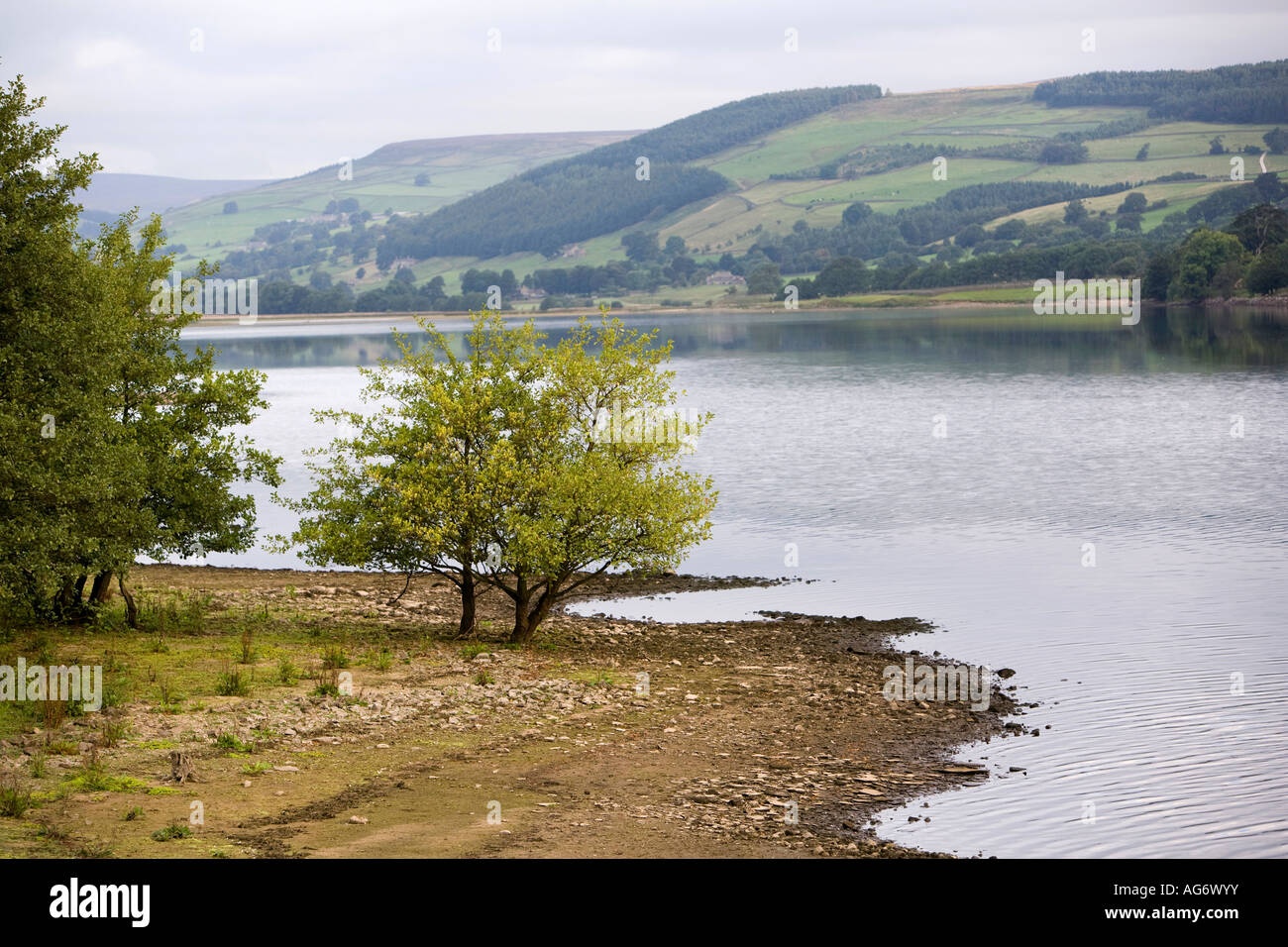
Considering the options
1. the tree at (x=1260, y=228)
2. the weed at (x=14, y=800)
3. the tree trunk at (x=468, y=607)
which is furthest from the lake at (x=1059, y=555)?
the tree at (x=1260, y=228)

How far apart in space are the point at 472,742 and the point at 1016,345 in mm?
129419

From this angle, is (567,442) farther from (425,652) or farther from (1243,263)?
(1243,263)

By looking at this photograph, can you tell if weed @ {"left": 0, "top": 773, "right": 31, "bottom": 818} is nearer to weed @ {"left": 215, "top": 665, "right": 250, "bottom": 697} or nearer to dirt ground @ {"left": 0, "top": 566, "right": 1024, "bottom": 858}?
dirt ground @ {"left": 0, "top": 566, "right": 1024, "bottom": 858}

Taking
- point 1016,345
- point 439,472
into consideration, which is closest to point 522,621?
point 439,472

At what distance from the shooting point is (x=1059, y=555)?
4169 centimetres

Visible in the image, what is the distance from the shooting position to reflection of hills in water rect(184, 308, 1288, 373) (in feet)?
380

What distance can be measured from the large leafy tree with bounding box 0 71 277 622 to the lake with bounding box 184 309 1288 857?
13.2 metres

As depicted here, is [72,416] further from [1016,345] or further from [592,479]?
[1016,345]

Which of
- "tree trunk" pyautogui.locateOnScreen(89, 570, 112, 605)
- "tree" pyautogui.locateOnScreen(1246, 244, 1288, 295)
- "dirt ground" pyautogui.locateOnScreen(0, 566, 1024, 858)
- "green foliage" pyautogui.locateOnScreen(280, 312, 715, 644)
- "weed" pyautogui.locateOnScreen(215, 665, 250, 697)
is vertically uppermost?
"tree" pyautogui.locateOnScreen(1246, 244, 1288, 295)

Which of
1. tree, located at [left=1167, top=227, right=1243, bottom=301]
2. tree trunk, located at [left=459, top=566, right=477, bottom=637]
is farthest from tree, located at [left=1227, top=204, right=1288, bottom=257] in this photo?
tree trunk, located at [left=459, top=566, right=477, bottom=637]

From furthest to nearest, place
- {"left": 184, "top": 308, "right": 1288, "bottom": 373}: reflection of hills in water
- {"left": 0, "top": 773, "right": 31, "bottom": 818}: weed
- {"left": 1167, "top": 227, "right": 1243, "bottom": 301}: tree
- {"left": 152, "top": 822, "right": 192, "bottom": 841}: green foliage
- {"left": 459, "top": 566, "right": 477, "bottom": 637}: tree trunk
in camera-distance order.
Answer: {"left": 1167, "top": 227, "right": 1243, "bottom": 301}: tree < {"left": 184, "top": 308, "right": 1288, "bottom": 373}: reflection of hills in water < {"left": 459, "top": 566, "right": 477, "bottom": 637}: tree trunk < {"left": 0, "top": 773, "right": 31, "bottom": 818}: weed < {"left": 152, "top": 822, "right": 192, "bottom": 841}: green foliage

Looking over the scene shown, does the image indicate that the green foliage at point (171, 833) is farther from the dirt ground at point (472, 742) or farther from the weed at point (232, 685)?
the weed at point (232, 685)

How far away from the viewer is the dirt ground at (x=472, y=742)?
1714 cm
